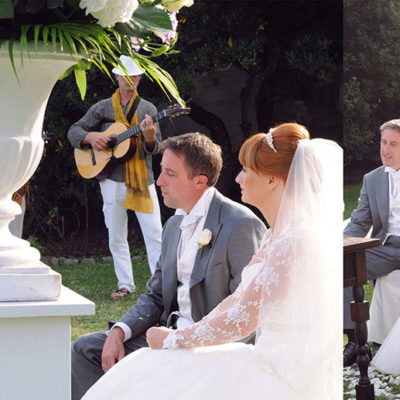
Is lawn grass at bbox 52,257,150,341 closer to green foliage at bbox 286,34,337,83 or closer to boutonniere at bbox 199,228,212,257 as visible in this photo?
boutonniere at bbox 199,228,212,257

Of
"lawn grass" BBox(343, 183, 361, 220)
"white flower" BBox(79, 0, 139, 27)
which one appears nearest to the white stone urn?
"white flower" BBox(79, 0, 139, 27)

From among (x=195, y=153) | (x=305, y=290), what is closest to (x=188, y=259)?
(x=195, y=153)

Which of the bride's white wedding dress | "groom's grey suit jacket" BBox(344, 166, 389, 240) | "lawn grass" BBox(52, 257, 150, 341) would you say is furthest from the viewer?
"lawn grass" BBox(52, 257, 150, 341)

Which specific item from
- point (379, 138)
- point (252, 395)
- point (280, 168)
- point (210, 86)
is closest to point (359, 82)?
point (379, 138)

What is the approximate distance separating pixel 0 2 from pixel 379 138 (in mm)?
4224

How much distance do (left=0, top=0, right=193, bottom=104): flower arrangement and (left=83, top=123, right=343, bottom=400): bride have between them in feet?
1.56

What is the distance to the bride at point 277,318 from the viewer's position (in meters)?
→ 2.60

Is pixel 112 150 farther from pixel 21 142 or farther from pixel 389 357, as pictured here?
pixel 21 142

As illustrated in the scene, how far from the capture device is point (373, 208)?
225 inches

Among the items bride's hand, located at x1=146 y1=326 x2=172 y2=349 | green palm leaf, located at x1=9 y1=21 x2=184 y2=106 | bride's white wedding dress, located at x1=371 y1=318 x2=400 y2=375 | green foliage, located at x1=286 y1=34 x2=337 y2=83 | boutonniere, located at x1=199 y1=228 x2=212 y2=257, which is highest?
green foliage, located at x1=286 y1=34 x2=337 y2=83

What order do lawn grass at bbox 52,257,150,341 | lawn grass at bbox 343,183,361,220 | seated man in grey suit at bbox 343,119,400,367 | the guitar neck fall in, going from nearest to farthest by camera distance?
seated man in grey suit at bbox 343,119,400,367 → lawn grass at bbox 343,183,361,220 → lawn grass at bbox 52,257,150,341 → the guitar neck

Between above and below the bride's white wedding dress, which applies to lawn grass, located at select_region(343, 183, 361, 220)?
above

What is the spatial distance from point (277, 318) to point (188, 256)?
965 millimetres

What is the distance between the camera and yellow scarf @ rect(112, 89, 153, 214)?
280 inches
